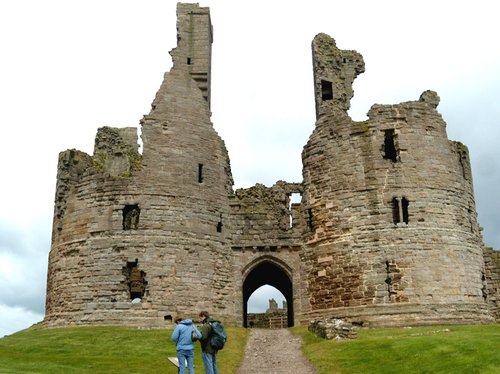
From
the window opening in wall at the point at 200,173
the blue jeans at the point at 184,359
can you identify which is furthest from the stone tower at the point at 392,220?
the blue jeans at the point at 184,359

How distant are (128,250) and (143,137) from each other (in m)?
4.71

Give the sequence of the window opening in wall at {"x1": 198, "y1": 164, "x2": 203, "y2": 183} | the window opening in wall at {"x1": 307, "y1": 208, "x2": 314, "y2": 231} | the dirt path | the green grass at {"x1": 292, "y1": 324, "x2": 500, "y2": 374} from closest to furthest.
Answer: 1. the green grass at {"x1": 292, "y1": 324, "x2": 500, "y2": 374}
2. the dirt path
3. the window opening in wall at {"x1": 307, "y1": 208, "x2": 314, "y2": 231}
4. the window opening in wall at {"x1": 198, "y1": 164, "x2": 203, "y2": 183}

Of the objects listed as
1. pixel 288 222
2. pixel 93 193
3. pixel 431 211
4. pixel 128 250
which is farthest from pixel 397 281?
pixel 93 193

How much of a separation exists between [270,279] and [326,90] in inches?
381

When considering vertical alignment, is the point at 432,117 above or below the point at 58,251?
above

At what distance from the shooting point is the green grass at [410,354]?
14258 millimetres

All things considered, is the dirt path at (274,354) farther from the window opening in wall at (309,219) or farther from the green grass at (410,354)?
the window opening in wall at (309,219)

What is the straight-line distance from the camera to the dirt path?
54.5 feet

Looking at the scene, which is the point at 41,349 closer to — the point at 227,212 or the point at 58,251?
the point at 58,251

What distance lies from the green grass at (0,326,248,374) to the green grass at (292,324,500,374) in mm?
2670

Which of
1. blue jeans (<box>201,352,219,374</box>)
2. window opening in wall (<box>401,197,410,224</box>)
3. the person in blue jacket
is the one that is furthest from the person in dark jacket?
window opening in wall (<box>401,197,410,224</box>)

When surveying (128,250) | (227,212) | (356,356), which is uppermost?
(227,212)

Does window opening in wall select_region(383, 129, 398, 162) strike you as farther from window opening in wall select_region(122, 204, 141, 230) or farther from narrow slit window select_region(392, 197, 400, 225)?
window opening in wall select_region(122, 204, 141, 230)

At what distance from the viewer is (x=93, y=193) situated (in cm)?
2555
